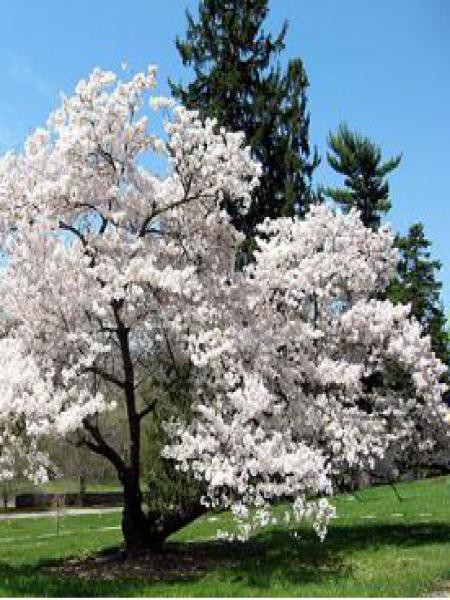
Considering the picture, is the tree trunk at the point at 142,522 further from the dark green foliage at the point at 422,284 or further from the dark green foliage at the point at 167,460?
the dark green foliage at the point at 422,284

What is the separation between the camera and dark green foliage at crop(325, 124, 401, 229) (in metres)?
48.6

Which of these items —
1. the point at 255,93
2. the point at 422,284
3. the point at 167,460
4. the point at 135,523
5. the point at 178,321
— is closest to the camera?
the point at 178,321

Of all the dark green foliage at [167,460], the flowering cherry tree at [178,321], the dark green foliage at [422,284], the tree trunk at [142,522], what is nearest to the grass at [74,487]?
the dark green foliage at [422,284]

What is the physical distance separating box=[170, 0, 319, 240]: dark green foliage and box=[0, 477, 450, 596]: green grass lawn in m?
14.9

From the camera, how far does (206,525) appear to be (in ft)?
82.0

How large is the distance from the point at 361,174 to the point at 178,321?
3638cm

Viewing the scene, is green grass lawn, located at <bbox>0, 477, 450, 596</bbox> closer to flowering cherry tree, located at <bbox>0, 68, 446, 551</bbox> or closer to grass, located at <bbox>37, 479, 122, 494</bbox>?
flowering cherry tree, located at <bbox>0, 68, 446, 551</bbox>

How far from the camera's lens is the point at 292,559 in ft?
50.8

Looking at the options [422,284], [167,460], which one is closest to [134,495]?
[167,460]

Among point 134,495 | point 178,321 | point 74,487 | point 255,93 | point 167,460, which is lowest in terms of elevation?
point 134,495

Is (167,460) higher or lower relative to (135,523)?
higher

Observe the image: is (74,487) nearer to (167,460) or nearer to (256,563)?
(167,460)

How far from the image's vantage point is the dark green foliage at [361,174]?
48.6 meters

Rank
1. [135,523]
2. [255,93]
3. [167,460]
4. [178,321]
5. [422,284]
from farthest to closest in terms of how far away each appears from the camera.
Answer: [422,284]
[255,93]
[135,523]
[167,460]
[178,321]
